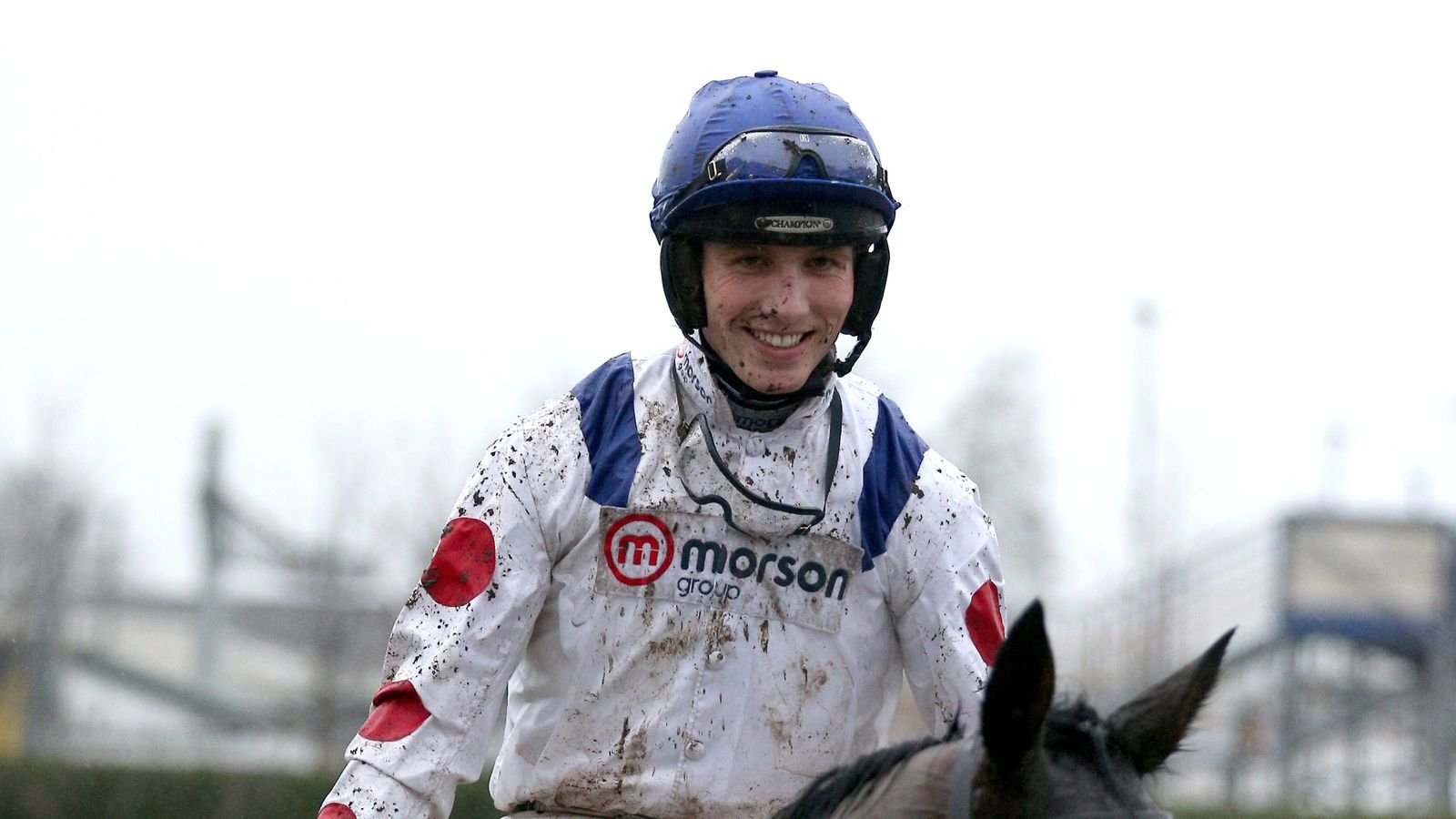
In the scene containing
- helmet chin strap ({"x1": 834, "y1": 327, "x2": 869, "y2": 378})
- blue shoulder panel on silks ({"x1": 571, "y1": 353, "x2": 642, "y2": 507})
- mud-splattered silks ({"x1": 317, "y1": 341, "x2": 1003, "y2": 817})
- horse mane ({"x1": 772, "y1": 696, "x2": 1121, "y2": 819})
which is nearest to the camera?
horse mane ({"x1": 772, "y1": 696, "x2": 1121, "y2": 819})

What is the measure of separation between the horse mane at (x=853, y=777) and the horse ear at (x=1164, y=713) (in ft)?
0.76

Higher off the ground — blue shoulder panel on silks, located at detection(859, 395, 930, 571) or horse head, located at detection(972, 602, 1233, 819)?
blue shoulder panel on silks, located at detection(859, 395, 930, 571)

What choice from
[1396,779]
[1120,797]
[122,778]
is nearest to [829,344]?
[1120,797]

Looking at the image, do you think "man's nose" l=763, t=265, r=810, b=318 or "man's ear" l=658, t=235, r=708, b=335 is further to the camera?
"man's ear" l=658, t=235, r=708, b=335

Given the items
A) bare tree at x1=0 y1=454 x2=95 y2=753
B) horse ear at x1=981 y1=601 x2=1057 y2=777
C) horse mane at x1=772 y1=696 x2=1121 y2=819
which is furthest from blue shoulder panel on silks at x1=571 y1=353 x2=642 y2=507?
bare tree at x1=0 y1=454 x2=95 y2=753

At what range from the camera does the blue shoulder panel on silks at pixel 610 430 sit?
11.0ft

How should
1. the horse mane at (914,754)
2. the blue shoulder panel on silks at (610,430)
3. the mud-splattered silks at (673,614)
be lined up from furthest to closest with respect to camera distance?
the blue shoulder panel on silks at (610,430) → the mud-splattered silks at (673,614) → the horse mane at (914,754)

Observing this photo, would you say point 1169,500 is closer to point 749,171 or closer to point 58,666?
point 58,666

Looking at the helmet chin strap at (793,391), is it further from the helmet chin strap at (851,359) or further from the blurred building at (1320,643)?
the blurred building at (1320,643)

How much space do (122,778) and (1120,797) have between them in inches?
465

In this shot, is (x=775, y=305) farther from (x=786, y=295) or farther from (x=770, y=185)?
(x=770, y=185)

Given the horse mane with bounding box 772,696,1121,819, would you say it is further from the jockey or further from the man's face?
the man's face

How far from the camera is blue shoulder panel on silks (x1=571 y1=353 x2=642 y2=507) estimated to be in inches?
132

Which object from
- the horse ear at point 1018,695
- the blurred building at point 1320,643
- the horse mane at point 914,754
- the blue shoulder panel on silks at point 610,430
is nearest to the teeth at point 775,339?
the blue shoulder panel on silks at point 610,430
